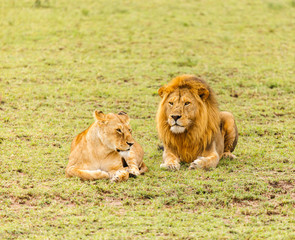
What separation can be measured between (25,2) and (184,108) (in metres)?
11.1

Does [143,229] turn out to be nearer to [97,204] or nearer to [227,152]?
[97,204]

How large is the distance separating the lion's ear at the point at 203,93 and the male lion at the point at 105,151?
1138 millimetres

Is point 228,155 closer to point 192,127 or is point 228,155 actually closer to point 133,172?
point 192,127

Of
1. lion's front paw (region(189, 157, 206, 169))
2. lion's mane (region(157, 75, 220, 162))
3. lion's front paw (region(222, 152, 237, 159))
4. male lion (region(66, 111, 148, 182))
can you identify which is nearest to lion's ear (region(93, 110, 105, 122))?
male lion (region(66, 111, 148, 182))

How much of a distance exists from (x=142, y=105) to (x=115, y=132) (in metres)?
4.10

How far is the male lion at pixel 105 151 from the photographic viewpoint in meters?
6.06

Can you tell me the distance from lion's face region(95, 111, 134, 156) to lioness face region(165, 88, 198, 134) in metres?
0.81

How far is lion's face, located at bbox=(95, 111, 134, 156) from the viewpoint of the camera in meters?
6.04

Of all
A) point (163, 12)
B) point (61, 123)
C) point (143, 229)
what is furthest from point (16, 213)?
point (163, 12)

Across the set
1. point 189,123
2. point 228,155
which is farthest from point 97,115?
point 228,155

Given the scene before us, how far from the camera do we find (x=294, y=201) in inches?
224

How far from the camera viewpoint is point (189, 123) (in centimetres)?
696

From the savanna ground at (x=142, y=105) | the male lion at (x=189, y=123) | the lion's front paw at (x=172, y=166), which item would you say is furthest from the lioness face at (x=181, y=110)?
the savanna ground at (x=142, y=105)

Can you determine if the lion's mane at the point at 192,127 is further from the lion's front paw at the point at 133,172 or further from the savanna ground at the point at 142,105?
the lion's front paw at the point at 133,172
